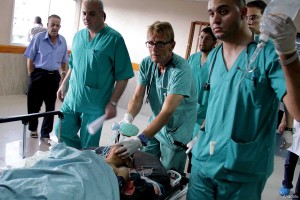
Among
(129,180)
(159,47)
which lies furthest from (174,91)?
(129,180)

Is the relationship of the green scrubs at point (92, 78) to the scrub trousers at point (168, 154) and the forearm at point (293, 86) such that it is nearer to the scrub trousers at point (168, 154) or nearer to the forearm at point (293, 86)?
the scrub trousers at point (168, 154)

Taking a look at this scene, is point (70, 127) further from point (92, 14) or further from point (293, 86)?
point (293, 86)

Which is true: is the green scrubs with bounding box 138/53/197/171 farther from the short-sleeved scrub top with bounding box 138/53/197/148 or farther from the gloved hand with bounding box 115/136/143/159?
the gloved hand with bounding box 115/136/143/159

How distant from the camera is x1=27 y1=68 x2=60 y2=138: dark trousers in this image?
144 inches

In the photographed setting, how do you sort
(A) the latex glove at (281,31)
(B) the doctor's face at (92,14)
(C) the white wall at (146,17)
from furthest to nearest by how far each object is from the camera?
(C) the white wall at (146,17) → (B) the doctor's face at (92,14) → (A) the latex glove at (281,31)

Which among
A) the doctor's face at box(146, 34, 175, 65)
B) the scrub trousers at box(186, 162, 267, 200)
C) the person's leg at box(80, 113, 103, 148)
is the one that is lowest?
the person's leg at box(80, 113, 103, 148)

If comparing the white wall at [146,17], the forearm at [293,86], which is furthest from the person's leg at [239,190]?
the white wall at [146,17]

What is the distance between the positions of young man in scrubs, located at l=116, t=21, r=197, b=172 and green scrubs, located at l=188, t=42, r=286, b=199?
457mm

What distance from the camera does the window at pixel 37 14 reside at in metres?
5.55

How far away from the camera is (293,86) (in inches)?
38.8

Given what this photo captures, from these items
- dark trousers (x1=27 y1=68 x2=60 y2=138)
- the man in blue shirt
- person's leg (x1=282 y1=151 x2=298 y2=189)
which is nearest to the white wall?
the man in blue shirt

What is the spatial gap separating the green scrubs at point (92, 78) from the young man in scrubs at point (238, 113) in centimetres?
118

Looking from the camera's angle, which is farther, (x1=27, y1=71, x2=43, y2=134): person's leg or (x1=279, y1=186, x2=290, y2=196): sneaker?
(x1=27, y1=71, x2=43, y2=134): person's leg

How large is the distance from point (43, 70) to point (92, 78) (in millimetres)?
1592
